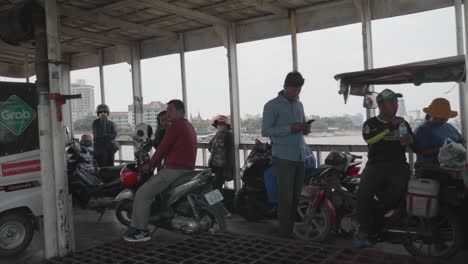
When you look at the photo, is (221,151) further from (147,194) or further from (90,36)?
(90,36)

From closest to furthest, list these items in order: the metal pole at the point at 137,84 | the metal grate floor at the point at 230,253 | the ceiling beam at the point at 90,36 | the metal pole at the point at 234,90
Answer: the metal grate floor at the point at 230,253 → the metal pole at the point at 234,90 → the ceiling beam at the point at 90,36 → the metal pole at the point at 137,84

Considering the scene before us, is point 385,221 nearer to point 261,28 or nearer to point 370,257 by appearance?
point 370,257

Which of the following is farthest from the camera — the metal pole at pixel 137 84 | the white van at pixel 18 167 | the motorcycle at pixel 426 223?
the metal pole at pixel 137 84

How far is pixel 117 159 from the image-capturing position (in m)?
11.5

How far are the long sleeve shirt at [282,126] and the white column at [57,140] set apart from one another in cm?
219

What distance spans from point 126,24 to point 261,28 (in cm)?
250

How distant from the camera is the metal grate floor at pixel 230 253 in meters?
2.45

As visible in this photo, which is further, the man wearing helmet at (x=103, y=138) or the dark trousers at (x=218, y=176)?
the man wearing helmet at (x=103, y=138)

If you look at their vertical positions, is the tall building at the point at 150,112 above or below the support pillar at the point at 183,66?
below

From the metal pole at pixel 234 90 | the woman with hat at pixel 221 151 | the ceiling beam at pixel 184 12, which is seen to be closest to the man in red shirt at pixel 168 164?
the woman with hat at pixel 221 151

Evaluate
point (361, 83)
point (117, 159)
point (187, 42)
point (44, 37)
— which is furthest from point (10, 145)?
point (117, 159)

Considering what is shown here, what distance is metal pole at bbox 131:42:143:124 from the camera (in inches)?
403

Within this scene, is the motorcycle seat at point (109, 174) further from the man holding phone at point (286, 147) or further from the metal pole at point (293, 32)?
the metal pole at point (293, 32)

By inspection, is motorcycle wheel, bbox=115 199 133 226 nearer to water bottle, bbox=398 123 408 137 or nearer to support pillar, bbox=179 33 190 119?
water bottle, bbox=398 123 408 137
